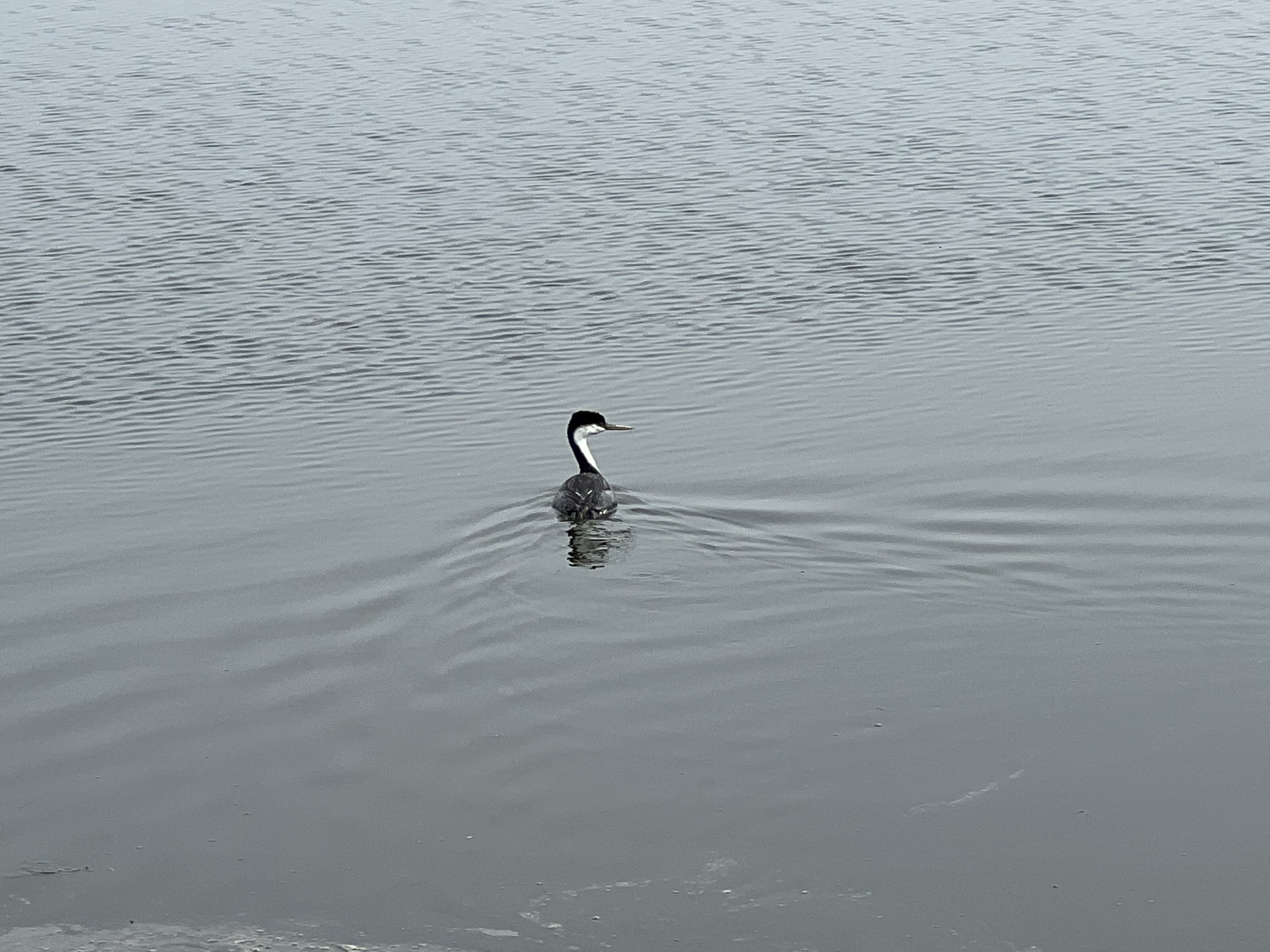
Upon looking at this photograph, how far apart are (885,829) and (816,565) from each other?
3922 mm

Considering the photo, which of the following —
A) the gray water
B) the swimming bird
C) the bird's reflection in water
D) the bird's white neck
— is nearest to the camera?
the gray water

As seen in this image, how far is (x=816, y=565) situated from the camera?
12.9 meters

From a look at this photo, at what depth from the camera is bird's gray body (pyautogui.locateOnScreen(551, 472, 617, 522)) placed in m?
14.1

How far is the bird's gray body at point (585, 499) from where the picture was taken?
1409cm

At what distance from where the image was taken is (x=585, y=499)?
1409cm

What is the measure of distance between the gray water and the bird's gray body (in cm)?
24

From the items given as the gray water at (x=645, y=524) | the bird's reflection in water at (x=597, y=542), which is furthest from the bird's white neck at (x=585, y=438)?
the bird's reflection in water at (x=597, y=542)

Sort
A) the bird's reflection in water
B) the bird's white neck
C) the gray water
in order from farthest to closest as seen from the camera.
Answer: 1. the bird's white neck
2. the bird's reflection in water
3. the gray water

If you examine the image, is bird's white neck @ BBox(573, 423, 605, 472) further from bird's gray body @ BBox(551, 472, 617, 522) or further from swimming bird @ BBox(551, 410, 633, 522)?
bird's gray body @ BBox(551, 472, 617, 522)

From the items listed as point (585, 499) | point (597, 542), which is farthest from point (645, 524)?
point (597, 542)

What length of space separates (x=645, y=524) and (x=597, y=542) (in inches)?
24.6

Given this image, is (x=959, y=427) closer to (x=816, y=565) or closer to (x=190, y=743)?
(x=816, y=565)

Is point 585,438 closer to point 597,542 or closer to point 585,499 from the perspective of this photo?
point 585,499

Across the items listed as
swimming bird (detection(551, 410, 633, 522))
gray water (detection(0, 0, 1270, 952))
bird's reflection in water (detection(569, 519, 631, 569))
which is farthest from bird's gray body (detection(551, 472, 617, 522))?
gray water (detection(0, 0, 1270, 952))
